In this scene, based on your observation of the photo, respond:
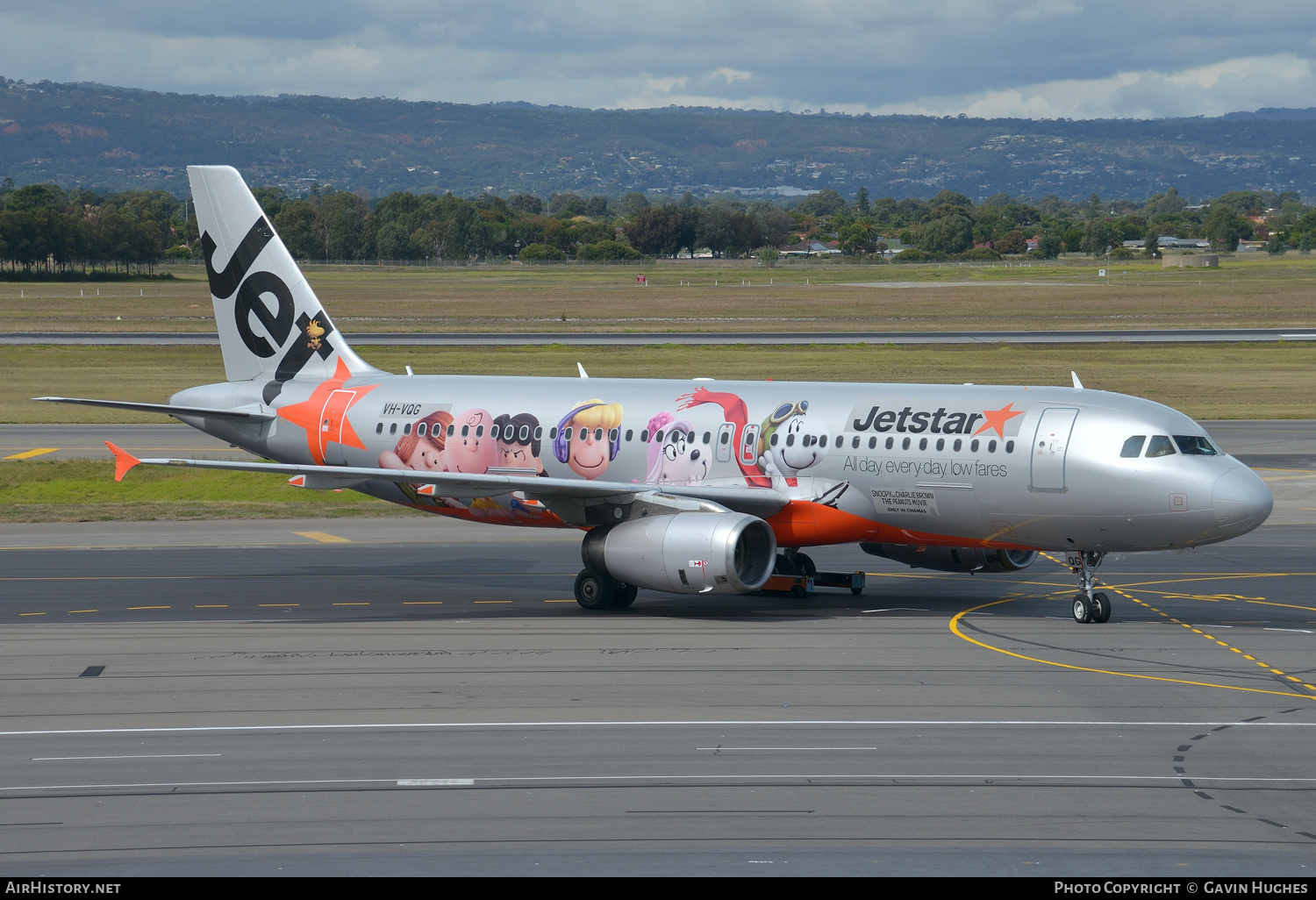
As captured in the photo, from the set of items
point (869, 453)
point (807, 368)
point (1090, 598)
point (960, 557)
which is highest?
point (869, 453)

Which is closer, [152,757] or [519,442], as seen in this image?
[152,757]

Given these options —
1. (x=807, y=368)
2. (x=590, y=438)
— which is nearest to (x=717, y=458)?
(x=590, y=438)

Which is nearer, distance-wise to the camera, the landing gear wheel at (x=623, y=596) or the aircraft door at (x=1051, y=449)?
the aircraft door at (x=1051, y=449)

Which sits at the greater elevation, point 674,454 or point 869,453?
point 869,453

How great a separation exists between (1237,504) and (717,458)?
10938 millimetres

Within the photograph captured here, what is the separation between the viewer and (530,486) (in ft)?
102

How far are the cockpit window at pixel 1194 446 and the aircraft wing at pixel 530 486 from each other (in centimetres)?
809

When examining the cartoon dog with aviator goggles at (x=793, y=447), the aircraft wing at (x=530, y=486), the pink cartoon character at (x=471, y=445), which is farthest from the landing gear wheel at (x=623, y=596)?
the pink cartoon character at (x=471, y=445)

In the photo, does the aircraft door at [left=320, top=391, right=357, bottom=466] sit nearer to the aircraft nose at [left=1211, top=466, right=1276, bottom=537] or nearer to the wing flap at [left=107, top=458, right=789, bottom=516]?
the wing flap at [left=107, top=458, right=789, bottom=516]

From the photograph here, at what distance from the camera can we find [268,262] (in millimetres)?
38250

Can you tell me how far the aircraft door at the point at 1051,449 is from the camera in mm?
28250

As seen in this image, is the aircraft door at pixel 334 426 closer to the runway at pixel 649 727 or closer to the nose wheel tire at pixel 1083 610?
the runway at pixel 649 727

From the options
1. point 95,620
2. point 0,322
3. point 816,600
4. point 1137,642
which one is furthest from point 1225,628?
point 0,322

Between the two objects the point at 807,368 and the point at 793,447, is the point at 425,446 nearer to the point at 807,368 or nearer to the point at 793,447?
the point at 793,447
